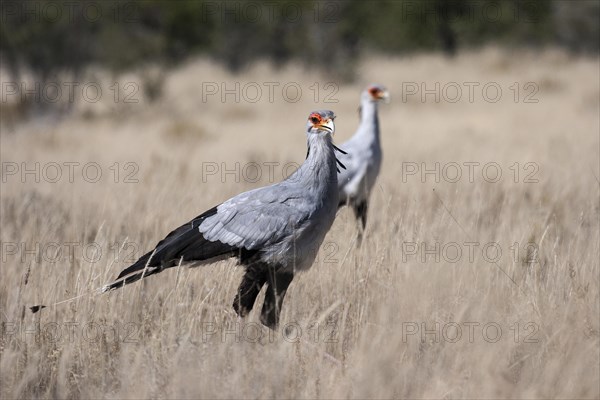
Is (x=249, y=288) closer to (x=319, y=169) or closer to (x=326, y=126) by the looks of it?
(x=319, y=169)

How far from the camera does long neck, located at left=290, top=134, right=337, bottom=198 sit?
4.00m

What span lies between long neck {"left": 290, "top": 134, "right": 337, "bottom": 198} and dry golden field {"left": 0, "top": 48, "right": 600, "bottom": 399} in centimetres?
53

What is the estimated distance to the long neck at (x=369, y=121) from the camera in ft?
22.3

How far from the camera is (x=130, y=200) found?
6.53 metres

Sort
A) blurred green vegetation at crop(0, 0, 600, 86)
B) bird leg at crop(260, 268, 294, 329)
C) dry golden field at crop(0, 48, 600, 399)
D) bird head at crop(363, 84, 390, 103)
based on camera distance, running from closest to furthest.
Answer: dry golden field at crop(0, 48, 600, 399) < bird leg at crop(260, 268, 294, 329) < bird head at crop(363, 84, 390, 103) < blurred green vegetation at crop(0, 0, 600, 86)

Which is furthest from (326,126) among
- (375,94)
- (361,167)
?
(375,94)

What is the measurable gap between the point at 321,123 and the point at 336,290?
2.85ft

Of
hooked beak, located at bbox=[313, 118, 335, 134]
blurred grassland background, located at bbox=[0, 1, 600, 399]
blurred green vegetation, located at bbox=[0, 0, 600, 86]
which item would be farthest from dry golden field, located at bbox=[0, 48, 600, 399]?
blurred green vegetation, located at bbox=[0, 0, 600, 86]

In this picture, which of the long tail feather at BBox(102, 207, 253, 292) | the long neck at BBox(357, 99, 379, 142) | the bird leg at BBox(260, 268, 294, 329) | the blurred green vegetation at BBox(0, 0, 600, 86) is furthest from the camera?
the blurred green vegetation at BBox(0, 0, 600, 86)

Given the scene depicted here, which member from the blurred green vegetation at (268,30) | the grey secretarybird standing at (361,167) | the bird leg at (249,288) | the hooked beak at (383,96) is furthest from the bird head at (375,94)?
the blurred green vegetation at (268,30)

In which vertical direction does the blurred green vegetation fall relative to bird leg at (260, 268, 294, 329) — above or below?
above

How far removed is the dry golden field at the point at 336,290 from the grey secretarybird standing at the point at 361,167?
149mm

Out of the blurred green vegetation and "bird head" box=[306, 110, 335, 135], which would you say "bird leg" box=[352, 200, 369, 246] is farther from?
the blurred green vegetation

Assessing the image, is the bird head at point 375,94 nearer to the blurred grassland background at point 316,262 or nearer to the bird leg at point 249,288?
the blurred grassland background at point 316,262
